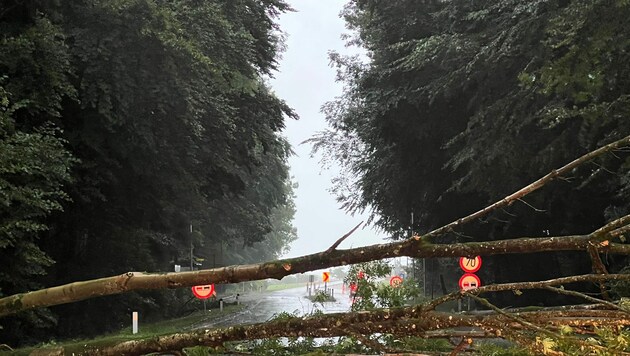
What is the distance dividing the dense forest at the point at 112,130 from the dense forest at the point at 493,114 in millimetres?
4193

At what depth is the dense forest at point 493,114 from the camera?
29.5ft

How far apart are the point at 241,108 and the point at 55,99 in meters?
7.05

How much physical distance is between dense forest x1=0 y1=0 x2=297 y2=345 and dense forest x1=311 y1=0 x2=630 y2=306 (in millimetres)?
4193

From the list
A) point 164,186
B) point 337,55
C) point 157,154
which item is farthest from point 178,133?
point 337,55

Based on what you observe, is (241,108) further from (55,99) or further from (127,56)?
(55,99)

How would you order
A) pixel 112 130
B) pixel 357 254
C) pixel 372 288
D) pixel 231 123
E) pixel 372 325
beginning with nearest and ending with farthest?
pixel 372 325 → pixel 357 254 → pixel 372 288 → pixel 112 130 → pixel 231 123

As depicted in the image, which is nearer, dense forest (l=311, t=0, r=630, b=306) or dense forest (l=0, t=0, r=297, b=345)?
dense forest (l=311, t=0, r=630, b=306)

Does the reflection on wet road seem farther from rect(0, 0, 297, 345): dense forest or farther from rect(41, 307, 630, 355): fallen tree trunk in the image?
rect(41, 307, 630, 355): fallen tree trunk

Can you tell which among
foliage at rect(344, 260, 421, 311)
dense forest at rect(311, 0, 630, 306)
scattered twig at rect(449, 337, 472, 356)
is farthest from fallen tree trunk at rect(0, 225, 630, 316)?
foliage at rect(344, 260, 421, 311)

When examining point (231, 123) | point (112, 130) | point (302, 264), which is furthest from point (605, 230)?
point (231, 123)

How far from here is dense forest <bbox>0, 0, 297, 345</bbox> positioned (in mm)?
9383

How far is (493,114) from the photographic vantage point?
1349 cm

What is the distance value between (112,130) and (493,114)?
907 cm

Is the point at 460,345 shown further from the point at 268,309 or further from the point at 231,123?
the point at 268,309
